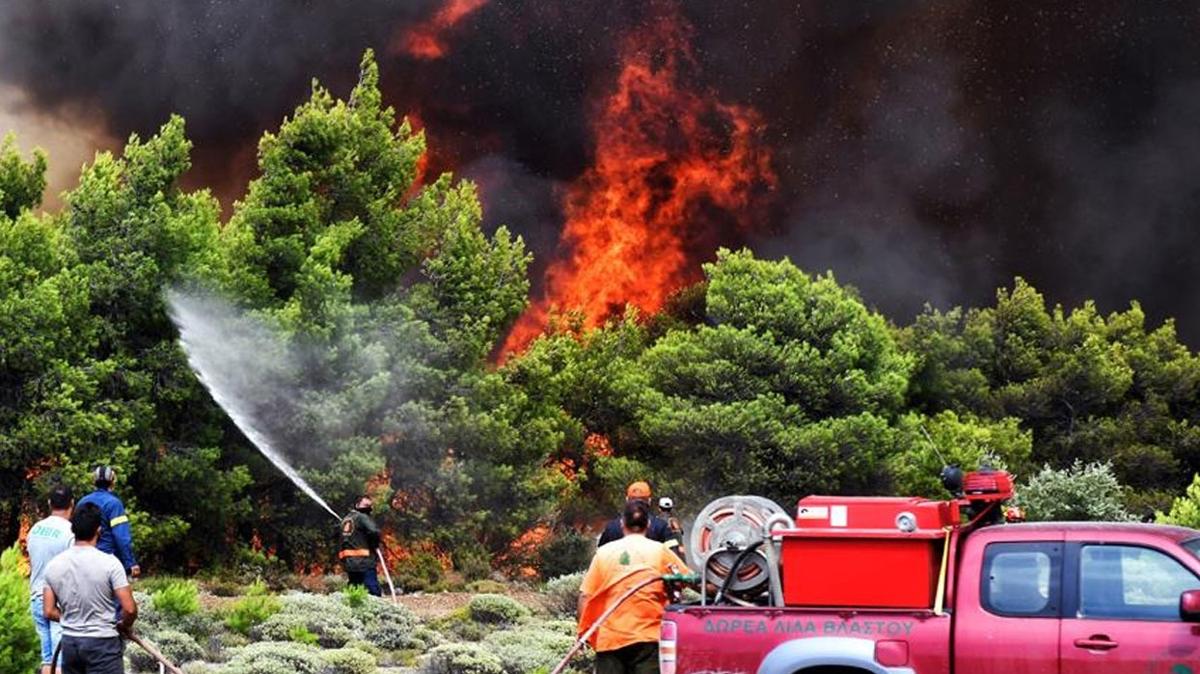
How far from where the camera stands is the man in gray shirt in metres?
10.7

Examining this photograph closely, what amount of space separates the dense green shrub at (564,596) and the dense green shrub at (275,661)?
31.1ft

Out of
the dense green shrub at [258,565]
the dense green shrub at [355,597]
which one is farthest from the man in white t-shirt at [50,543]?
the dense green shrub at [258,565]

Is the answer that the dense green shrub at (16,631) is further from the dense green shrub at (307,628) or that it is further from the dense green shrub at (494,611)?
the dense green shrub at (494,611)

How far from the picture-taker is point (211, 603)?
26531 mm

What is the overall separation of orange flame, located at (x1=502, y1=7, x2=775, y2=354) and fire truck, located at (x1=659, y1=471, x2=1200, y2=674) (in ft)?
195

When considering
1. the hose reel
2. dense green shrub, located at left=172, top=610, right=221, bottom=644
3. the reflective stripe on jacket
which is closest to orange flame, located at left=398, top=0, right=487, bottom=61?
dense green shrub, located at left=172, top=610, right=221, bottom=644

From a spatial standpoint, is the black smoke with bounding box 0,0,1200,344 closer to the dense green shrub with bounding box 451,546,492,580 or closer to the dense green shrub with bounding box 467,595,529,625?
the dense green shrub with bounding box 451,546,492,580

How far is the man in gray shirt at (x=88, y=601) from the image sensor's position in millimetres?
10695

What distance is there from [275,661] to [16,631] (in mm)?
4202

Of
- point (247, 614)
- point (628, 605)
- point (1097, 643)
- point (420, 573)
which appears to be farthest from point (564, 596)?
point (1097, 643)

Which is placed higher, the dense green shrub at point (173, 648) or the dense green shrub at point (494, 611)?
the dense green shrub at point (494, 611)

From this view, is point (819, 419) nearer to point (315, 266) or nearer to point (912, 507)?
point (315, 266)

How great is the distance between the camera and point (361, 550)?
24.5 m

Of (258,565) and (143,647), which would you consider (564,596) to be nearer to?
(258,565)
